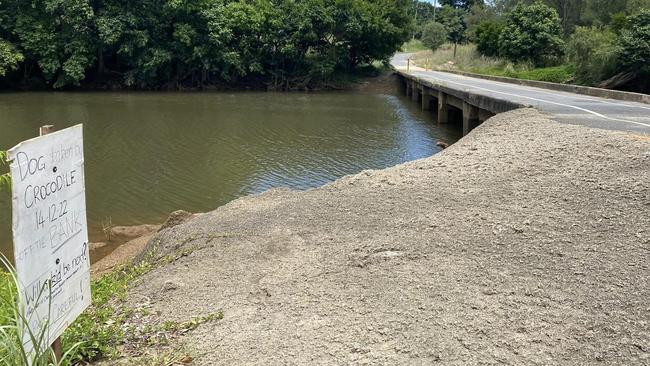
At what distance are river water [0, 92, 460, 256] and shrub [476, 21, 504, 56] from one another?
12739 millimetres

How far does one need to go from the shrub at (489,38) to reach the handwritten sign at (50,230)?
40.7m

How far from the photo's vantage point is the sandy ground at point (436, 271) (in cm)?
375

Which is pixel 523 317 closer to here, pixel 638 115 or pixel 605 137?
pixel 605 137

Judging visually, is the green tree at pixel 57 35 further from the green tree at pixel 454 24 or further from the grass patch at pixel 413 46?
the grass patch at pixel 413 46

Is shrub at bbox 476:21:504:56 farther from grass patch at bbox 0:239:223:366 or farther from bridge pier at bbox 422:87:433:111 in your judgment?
grass patch at bbox 0:239:223:366

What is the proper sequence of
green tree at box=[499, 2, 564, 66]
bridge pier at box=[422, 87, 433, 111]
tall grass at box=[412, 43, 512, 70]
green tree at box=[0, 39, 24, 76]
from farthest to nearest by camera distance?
tall grass at box=[412, 43, 512, 70]
green tree at box=[499, 2, 564, 66]
green tree at box=[0, 39, 24, 76]
bridge pier at box=[422, 87, 433, 111]

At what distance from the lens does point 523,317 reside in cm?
394

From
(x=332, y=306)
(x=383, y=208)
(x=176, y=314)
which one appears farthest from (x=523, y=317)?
(x=383, y=208)

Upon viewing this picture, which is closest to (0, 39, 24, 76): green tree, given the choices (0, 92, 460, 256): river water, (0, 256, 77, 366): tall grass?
(0, 92, 460, 256): river water

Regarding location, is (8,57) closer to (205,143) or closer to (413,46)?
(205,143)

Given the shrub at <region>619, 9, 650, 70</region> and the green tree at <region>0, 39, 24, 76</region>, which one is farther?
the green tree at <region>0, 39, 24, 76</region>

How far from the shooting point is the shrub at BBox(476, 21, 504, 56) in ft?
136

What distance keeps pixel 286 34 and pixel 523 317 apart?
38848 millimetres

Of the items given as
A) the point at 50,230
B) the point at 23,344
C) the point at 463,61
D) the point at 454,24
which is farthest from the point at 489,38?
the point at 23,344
